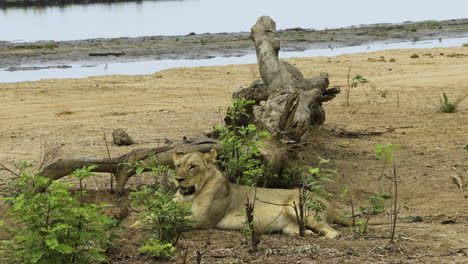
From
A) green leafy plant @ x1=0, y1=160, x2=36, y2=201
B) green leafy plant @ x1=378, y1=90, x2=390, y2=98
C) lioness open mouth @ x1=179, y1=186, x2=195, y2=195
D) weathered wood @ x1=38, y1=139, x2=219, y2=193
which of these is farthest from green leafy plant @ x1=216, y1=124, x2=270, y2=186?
green leafy plant @ x1=378, y1=90, x2=390, y2=98

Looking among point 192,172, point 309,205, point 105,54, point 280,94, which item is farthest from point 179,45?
point 309,205

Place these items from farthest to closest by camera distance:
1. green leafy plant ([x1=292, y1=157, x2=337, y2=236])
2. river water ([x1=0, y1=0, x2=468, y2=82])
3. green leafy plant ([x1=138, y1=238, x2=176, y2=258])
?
river water ([x1=0, y1=0, x2=468, y2=82]) < green leafy plant ([x1=292, y1=157, x2=337, y2=236]) < green leafy plant ([x1=138, y1=238, x2=176, y2=258])

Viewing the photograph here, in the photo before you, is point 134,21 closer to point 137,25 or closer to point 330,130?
point 137,25

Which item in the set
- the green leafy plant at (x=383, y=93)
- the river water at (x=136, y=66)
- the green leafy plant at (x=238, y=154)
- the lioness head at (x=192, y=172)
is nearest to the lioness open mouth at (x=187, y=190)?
the lioness head at (x=192, y=172)

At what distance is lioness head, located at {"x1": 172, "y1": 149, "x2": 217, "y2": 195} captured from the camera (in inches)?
269

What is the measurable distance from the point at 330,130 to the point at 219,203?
17.1 feet

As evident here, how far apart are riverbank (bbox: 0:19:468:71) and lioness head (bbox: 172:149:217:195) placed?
19185 mm

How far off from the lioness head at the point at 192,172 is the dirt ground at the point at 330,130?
45 cm

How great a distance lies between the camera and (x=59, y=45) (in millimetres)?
31859

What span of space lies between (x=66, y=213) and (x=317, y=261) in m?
1.92

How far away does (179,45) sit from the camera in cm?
3139

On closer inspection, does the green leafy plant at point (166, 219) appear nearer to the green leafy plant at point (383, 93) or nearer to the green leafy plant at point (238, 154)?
the green leafy plant at point (238, 154)

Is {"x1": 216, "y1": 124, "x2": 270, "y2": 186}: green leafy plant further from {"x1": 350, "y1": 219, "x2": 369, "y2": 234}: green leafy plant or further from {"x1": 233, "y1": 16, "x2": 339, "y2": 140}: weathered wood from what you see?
{"x1": 350, "y1": 219, "x2": 369, "y2": 234}: green leafy plant

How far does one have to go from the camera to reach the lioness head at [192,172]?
684cm
